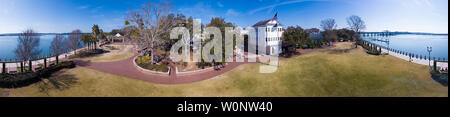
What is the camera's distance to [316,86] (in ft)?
63.4

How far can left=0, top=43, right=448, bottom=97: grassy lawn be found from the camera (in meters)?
16.6

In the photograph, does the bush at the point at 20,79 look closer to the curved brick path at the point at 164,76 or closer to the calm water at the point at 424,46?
the curved brick path at the point at 164,76

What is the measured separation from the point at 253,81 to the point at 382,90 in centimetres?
1350

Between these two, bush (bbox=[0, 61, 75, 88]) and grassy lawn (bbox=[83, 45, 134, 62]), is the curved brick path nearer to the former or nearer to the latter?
bush (bbox=[0, 61, 75, 88])

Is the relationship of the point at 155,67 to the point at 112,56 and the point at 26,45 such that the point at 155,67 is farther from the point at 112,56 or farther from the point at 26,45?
the point at 112,56

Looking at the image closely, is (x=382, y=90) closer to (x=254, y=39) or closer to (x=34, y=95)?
(x=254, y=39)

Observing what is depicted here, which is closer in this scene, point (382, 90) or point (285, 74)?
point (382, 90)

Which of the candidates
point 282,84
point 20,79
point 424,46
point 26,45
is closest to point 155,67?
point 20,79

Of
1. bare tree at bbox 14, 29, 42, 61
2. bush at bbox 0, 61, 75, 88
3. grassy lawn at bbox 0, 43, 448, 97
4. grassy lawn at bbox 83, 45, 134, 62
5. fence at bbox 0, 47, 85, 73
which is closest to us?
bush at bbox 0, 61, 75, 88

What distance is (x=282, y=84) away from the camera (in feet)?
67.1

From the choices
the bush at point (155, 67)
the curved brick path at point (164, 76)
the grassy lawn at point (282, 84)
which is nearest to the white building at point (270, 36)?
the grassy lawn at point (282, 84)

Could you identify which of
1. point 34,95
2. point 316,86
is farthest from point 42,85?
point 316,86

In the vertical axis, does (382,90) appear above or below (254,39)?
below

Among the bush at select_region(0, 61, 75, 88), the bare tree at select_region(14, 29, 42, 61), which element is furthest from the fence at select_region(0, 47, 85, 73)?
the bush at select_region(0, 61, 75, 88)
